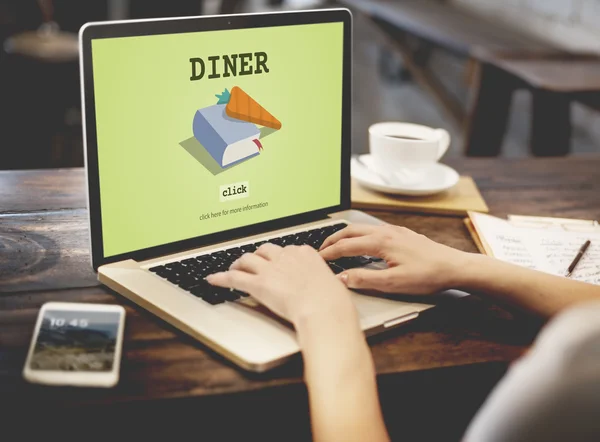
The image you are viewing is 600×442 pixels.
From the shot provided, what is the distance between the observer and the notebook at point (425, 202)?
3.97ft

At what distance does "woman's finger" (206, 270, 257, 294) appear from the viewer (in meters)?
0.80

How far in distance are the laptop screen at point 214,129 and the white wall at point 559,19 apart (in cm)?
263

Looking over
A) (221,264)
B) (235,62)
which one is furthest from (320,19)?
(221,264)

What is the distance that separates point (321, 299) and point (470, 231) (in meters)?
0.46

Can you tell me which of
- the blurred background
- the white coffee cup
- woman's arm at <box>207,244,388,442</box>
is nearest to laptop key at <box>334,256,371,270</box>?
woman's arm at <box>207,244,388,442</box>

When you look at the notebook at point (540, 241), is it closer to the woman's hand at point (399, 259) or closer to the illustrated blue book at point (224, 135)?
the woman's hand at point (399, 259)

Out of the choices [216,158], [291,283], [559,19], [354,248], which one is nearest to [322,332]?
[291,283]

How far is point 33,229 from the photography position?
105cm

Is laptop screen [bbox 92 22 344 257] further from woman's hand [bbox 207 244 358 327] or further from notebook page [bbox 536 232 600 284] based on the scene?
notebook page [bbox 536 232 600 284]

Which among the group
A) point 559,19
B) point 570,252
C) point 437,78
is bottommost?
point 437,78

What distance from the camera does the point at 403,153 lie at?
4.01ft

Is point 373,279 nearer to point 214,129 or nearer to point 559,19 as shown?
point 214,129

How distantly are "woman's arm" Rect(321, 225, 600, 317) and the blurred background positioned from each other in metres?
1.59

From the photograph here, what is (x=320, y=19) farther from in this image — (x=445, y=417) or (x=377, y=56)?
(x=377, y=56)
